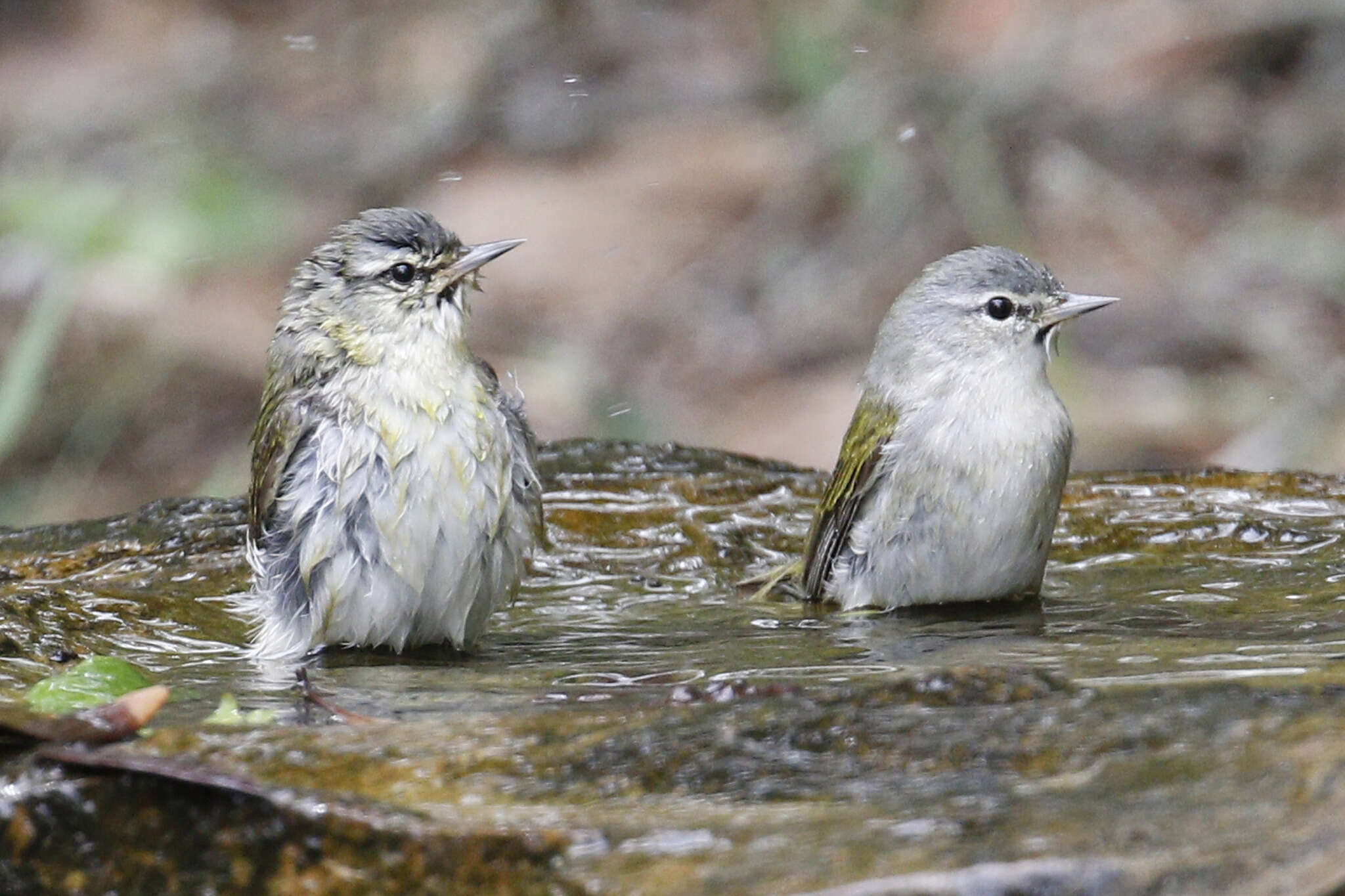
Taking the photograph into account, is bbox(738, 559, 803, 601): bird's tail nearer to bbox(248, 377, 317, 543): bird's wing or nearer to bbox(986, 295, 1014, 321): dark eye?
bbox(986, 295, 1014, 321): dark eye

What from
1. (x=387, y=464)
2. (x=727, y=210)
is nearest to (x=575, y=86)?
(x=727, y=210)

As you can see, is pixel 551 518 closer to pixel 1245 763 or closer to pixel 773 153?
pixel 1245 763

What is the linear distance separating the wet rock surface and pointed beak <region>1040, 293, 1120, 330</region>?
0.94 meters

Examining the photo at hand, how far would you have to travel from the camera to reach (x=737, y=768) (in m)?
2.62

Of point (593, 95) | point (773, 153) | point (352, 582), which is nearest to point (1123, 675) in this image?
point (352, 582)

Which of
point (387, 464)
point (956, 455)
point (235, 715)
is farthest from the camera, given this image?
point (956, 455)

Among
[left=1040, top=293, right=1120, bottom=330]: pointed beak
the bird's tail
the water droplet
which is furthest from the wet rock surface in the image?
the water droplet

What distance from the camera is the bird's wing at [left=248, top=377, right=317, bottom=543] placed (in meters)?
4.41

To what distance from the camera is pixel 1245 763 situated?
2.39 m

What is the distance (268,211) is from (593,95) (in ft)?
7.89

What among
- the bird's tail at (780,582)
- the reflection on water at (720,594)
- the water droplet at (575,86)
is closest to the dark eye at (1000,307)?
the reflection on water at (720,594)

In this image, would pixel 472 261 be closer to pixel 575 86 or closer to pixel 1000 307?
pixel 1000 307

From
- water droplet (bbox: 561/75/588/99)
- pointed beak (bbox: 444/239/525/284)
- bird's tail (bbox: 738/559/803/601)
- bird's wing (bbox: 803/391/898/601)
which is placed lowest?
bird's tail (bbox: 738/559/803/601)

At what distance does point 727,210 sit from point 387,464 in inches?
282
